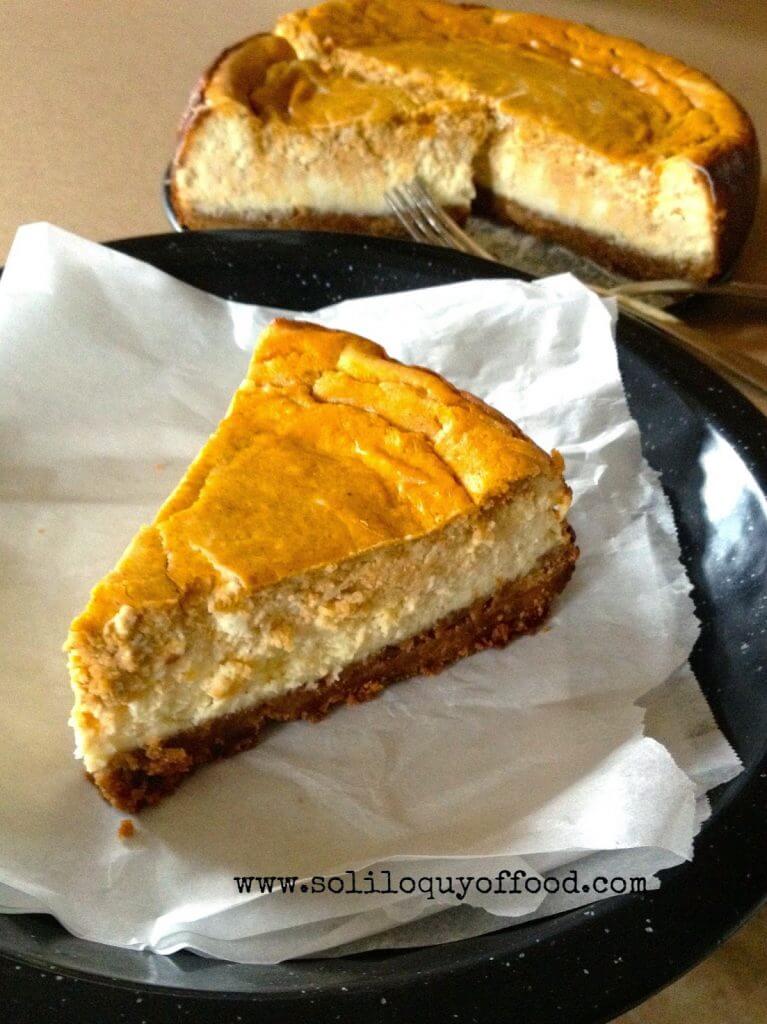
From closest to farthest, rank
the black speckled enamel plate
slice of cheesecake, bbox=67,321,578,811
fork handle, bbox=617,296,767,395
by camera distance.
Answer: the black speckled enamel plate < slice of cheesecake, bbox=67,321,578,811 < fork handle, bbox=617,296,767,395

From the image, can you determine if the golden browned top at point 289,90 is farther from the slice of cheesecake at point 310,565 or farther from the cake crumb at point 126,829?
the cake crumb at point 126,829

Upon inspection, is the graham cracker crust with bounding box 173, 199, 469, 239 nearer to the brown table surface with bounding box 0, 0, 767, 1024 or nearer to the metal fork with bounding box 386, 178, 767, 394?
the metal fork with bounding box 386, 178, 767, 394

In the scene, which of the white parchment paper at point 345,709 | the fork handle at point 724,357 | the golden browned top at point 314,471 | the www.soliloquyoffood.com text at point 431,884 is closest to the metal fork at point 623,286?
the fork handle at point 724,357

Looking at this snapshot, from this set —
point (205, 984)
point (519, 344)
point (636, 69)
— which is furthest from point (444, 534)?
point (636, 69)

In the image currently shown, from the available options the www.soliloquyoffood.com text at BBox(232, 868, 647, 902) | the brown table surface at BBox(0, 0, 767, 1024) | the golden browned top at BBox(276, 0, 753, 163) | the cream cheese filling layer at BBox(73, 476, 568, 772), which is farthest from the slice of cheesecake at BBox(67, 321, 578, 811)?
the golden browned top at BBox(276, 0, 753, 163)

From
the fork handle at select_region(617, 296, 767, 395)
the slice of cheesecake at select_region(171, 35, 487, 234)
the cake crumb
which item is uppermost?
the slice of cheesecake at select_region(171, 35, 487, 234)

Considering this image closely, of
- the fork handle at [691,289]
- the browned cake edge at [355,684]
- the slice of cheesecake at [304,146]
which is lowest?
the browned cake edge at [355,684]
